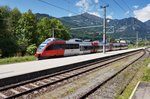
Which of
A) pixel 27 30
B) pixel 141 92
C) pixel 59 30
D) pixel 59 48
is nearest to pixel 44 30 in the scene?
pixel 59 30

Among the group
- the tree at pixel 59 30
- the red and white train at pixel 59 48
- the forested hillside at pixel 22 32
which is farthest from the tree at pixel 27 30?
the red and white train at pixel 59 48

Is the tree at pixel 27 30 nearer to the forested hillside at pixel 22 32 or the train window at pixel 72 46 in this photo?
the forested hillside at pixel 22 32

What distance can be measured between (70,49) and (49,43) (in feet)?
27.1

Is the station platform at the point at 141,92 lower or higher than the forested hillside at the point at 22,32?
lower

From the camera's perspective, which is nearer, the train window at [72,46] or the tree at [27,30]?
the train window at [72,46]

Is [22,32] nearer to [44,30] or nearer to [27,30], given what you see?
[27,30]

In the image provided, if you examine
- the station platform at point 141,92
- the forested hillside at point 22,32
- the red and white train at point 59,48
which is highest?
the forested hillside at point 22,32

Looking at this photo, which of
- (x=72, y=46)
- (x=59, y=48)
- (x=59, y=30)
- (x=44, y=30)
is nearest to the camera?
(x=59, y=48)

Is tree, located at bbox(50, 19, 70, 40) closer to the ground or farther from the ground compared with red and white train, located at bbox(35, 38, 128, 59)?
farther from the ground

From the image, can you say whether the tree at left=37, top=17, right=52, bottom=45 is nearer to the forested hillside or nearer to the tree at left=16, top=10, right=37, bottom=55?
the forested hillside

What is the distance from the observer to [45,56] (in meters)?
31.4

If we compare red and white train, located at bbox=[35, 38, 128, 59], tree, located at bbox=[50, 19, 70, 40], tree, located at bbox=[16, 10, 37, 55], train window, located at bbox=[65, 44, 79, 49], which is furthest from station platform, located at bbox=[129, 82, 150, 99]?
tree, located at bbox=[50, 19, 70, 40]

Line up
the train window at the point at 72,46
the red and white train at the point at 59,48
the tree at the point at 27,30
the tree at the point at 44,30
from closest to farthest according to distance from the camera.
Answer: the red and white train at the point at 59,48 → the train window at the point at 72,46 → the tree at the point at 27,30 → the tree at the point at 44,30

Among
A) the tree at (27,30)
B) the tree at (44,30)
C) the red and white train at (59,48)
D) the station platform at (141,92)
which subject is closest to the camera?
the station platform at (141,92)
